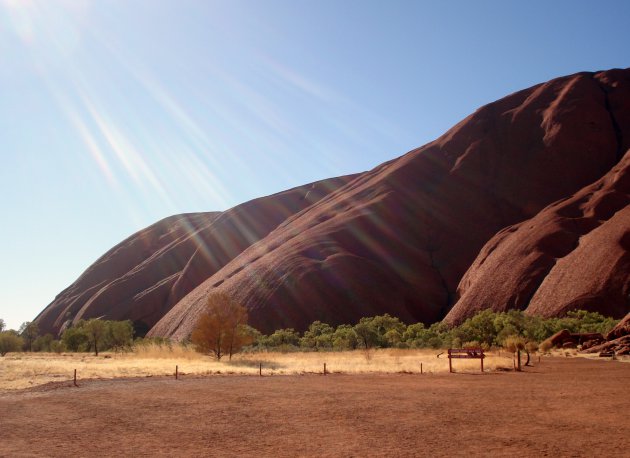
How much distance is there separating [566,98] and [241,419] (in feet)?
301

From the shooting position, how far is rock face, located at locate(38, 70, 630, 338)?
5875cm

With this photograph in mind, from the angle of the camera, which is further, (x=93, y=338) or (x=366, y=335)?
(x=93, y=338)

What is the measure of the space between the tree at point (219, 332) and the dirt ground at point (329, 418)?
18.7m

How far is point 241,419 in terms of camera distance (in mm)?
13477

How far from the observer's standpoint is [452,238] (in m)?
77.9

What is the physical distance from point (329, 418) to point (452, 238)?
67.5 metres

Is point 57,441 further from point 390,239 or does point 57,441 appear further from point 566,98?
point 566,98

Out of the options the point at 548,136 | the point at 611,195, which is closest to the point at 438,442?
the point at 611,195

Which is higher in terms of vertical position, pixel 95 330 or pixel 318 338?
pixel 95 330

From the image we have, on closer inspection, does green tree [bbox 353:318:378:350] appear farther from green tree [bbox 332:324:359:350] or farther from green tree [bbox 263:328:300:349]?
green tree [bbox 263:328:300:349]

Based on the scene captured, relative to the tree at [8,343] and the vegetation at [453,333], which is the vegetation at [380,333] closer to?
the vegetation at [453,333]

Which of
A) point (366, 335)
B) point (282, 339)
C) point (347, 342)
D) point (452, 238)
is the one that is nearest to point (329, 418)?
point (347, 342)

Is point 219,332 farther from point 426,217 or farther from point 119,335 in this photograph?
point 426,217

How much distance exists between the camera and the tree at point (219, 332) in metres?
40.8
